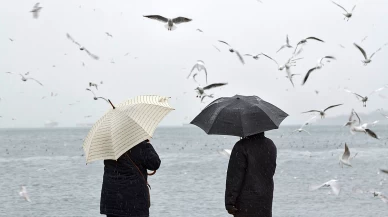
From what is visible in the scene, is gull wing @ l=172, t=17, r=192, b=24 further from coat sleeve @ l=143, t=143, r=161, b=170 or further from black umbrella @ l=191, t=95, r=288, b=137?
coat sleeve @ l=143, t=143, r=161, b=170

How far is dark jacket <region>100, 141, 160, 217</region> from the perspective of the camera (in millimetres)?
5043

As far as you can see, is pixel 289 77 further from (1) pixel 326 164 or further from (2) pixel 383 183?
(1) pixel 326 164

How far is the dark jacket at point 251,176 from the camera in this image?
4684mm

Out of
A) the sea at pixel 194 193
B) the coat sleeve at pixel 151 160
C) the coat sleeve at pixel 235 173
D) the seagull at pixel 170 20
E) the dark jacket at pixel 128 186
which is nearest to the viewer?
the coat sleeve at pixel 235 173

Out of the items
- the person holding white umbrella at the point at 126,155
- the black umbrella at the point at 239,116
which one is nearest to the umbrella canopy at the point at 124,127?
the person holding white umbrella at the point at 126,155

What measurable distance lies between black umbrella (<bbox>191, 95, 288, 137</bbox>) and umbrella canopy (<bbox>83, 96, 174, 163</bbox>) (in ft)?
1.19

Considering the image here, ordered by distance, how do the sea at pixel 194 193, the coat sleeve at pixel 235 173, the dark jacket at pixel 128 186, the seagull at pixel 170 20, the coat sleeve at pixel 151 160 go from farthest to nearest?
the sea at pixel 194 193 < the seagull at pixel 170 20 < the dark jacket at pixel 128 186 < the coat sleeve at pixel 151 160 < the coat sleeve at pixel 235 173

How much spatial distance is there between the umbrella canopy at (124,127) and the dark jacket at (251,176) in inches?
29.4

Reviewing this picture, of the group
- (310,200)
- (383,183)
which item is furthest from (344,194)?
(383,183)

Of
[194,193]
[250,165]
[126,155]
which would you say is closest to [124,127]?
[126,155]

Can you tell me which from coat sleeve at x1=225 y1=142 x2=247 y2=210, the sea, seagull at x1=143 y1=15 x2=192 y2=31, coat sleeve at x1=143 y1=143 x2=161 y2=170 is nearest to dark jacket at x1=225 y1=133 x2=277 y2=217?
coat sleeve at x1=225 y1=142 x2=247 y2=210

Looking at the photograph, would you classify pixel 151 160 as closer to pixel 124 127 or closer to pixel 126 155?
pixel 126 155

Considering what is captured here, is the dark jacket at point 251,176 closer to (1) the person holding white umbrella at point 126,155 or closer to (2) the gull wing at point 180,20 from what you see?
(1) the person holding white umbrella at point 126,155

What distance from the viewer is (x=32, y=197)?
21000 mm
